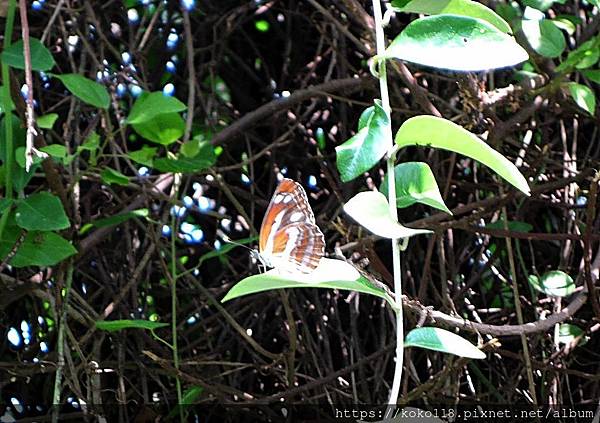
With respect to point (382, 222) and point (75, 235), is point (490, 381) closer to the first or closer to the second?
point (75, 235)

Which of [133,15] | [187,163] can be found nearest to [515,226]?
[187,163]

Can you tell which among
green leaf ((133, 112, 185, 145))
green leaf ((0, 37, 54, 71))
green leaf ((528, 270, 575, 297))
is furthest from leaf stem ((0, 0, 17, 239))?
green leaf ((528, 270, 575, 297))

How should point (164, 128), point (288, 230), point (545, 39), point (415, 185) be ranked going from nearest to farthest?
point (415, 185) < point (288, 230) < point (545, 39) < point (164, 128)

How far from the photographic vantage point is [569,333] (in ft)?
4.33

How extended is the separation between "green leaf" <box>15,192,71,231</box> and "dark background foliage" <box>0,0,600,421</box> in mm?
181

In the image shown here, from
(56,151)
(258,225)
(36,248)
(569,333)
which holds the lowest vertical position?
(569,333)

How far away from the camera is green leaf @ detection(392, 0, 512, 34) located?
71 centimetres

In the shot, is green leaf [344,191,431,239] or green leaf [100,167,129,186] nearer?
green leaf [344,191,431,239]

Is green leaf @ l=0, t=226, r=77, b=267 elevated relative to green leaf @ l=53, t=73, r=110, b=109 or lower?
lower

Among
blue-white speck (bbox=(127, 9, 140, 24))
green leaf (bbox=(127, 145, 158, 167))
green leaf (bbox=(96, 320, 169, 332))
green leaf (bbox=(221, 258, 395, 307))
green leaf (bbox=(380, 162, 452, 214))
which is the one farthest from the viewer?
blue-white speck (bbox=(127, 9, 140, 24))

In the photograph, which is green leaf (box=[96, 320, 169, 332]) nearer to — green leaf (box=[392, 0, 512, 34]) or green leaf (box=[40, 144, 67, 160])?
green leaf (box=[40, 144, 67, 160])

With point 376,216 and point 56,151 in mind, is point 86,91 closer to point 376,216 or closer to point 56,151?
point 56,151

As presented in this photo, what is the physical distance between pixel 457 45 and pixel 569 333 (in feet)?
2.59

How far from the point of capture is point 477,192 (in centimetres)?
142
